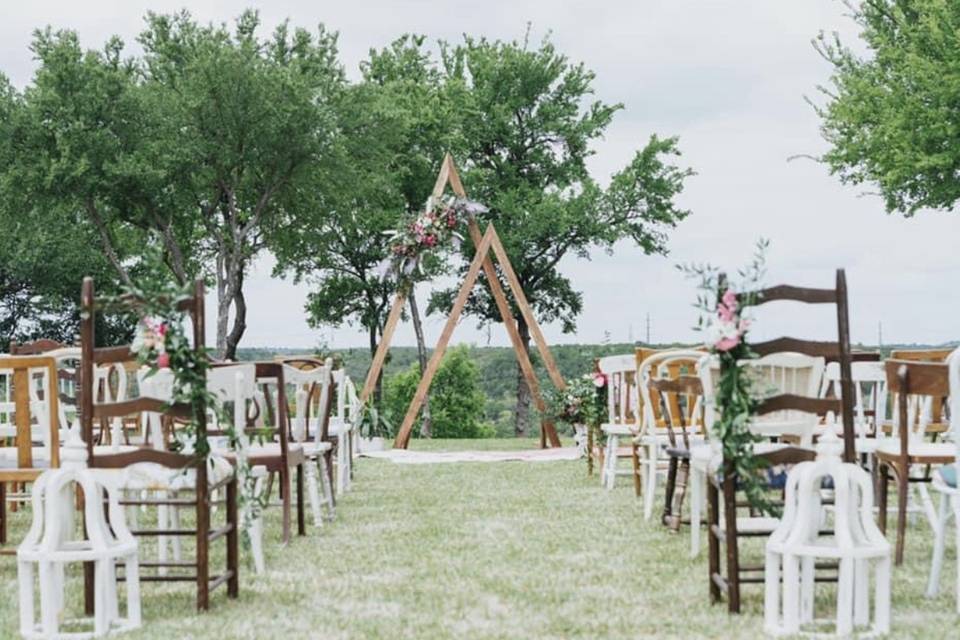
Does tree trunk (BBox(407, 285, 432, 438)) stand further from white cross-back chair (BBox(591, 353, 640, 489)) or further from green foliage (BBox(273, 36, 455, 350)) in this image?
white cross-back chair (BBox(591, 353, 640, 489))

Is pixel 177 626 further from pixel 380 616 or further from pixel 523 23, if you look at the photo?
pixel 523 23

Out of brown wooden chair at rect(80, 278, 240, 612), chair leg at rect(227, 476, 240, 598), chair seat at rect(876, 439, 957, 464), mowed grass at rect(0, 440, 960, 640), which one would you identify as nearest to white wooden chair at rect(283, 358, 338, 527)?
mowed grass at rect(0, 440, 960, 640)

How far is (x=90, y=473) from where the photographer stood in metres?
4.49

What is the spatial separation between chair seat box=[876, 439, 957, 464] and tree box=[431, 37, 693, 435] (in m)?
18.6

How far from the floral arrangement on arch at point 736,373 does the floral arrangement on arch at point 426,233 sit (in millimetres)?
9818

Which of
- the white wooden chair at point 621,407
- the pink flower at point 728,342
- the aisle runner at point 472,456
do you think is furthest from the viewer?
the aisle runner at point 472,456

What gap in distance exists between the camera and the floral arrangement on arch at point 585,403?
10797 millimetres

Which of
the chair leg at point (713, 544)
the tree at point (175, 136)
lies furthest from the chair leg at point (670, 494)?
the tree at point (175, 136)

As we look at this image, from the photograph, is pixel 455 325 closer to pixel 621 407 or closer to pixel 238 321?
pixel 621 407

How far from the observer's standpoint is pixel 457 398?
1153 inches

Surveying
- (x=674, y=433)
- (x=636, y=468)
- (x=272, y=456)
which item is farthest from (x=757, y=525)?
(x=636, y=468)

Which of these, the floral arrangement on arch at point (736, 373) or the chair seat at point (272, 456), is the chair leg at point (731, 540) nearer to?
the floral arrangement on arch at point (736, 373)

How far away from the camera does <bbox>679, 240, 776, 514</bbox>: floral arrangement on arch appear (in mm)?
4492

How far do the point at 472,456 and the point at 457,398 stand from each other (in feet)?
51.4
